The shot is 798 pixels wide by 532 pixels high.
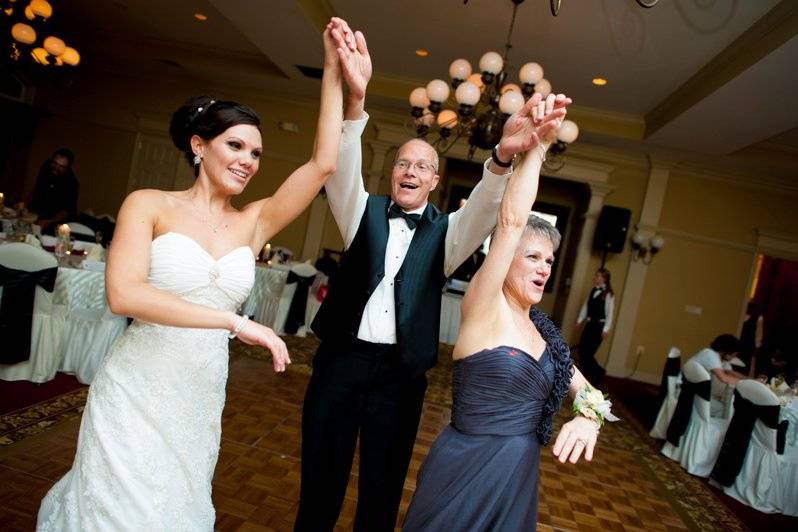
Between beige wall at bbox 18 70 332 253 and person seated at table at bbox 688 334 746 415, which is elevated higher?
beige wall at bbox 18 70 332 253

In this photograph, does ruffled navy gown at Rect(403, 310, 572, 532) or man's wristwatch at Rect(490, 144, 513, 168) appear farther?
man's wristwatch at Rect(490, 144, 513, 168)

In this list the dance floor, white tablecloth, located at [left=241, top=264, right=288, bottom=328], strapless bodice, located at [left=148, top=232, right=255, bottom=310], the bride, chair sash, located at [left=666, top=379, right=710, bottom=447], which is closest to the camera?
the bride

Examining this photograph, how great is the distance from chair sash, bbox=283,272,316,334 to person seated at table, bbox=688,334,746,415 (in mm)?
3864

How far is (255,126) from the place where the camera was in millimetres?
1591

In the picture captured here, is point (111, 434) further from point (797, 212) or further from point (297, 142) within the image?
point (797, 212)

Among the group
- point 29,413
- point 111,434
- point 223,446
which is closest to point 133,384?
point 111,434

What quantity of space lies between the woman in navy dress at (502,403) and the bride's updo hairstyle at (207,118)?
0.74 m

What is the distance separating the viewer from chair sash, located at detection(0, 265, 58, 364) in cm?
352

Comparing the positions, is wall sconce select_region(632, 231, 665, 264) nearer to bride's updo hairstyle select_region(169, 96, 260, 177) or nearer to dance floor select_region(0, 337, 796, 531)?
dance floor select_region(0, 337, 796, 531)

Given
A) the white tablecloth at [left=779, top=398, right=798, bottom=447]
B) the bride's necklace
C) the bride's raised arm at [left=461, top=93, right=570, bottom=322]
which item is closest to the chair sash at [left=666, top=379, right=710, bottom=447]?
the white tablecloth at [left=779, top=398, right=798, bottom=447]

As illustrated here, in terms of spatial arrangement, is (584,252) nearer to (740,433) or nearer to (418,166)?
(740,433)

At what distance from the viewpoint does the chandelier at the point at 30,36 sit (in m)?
5.61

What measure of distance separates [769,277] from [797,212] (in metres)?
4.17

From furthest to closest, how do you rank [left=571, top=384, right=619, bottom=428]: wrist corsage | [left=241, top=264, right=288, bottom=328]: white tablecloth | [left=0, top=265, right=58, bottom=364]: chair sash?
[left=241, top=264, right=288, bottom=328]: white tablecloth, [left=0, top=265, right=58, bottom=364]: chair sash, [left=571, top=384, right=619, bottom=428]: wrist corsage
